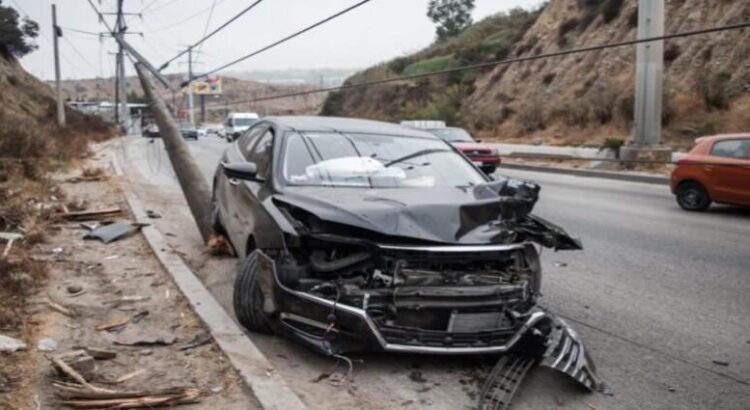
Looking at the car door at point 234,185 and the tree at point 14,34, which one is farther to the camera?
the tree at point 14,34

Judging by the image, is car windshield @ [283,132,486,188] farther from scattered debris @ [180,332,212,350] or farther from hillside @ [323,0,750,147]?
hillside @ [323,0,750,147]

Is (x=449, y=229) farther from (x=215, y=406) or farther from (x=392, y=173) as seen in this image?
(x=215, y=406)

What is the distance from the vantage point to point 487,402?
425 centimetres

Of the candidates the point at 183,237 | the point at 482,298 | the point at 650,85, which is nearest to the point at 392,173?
the point at 482,298

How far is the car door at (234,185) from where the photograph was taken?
7.11 meters

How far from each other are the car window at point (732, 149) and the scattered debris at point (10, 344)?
11.4 meters

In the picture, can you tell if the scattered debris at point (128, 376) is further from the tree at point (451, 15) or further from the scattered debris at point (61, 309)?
the tree at point (451, 15)

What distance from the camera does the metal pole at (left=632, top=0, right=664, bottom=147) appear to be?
21.4 m

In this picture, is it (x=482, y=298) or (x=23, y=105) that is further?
(x=23, y=105)

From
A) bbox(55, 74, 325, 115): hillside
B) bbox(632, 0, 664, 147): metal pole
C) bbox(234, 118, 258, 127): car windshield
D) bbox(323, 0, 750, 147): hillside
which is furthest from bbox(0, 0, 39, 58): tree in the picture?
bbox(55, 74, 325, 115): hillside

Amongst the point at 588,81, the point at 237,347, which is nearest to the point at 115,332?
the point at 237,347

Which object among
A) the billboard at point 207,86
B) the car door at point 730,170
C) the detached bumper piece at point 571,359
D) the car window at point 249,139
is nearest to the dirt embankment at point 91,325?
the car window at point 249,139

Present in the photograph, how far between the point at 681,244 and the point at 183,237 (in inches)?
259

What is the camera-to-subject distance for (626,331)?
18.8 feet
